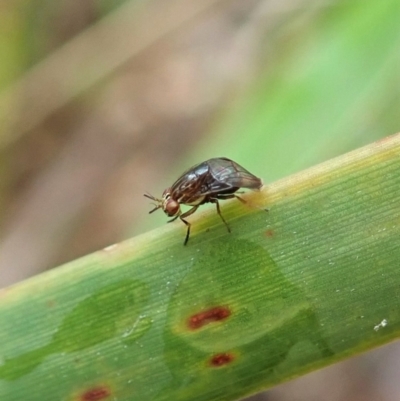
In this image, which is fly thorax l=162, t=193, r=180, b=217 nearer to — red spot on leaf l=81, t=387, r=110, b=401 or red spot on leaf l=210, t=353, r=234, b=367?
red spot on leaf l=210, t=353, r=234, b=367

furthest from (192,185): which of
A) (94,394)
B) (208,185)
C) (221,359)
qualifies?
(94,394)

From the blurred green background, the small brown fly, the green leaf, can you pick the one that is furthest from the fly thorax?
the blurred green background

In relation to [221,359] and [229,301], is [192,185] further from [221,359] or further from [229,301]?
[221,359]

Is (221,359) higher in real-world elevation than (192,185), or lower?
lower

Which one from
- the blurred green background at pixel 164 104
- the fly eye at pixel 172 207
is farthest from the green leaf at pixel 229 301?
the blurred green background at pixel 164 104

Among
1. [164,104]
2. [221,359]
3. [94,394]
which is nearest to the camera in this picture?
[221,359]

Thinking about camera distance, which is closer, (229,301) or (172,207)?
(229,301)

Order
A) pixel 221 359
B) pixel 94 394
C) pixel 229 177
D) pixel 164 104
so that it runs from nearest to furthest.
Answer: pixel 221 359, pixel 94 394, pixel 229 177, pixel 164 104
